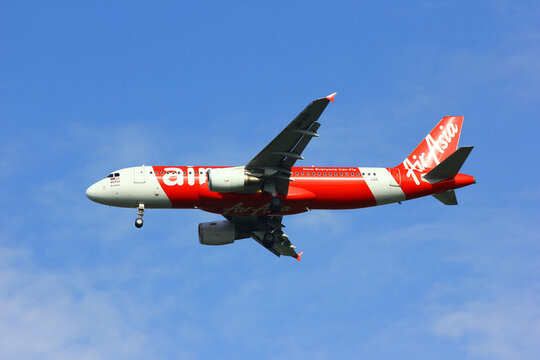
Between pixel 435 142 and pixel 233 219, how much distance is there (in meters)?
16.2

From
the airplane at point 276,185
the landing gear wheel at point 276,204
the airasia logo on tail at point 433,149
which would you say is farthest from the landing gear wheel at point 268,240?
the airasia logo on tail at point 433,149

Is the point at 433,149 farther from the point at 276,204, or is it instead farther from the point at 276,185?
the point at 276,204

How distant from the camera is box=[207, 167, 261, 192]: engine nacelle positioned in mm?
56000

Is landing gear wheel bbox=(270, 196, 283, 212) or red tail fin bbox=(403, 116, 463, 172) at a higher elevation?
red tail fin bbox=(403, 116, 463, 172)

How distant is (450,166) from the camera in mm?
58531

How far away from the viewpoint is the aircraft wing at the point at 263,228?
63344 mm

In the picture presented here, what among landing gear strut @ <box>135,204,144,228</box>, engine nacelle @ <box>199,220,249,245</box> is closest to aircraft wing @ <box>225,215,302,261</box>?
engine nacelle @ <box>199,220,249,245</box>

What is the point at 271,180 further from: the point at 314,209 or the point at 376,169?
the point at 376,169

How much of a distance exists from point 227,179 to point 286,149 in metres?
4.38

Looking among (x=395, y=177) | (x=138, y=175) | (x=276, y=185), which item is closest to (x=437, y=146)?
(x=395, y=177)

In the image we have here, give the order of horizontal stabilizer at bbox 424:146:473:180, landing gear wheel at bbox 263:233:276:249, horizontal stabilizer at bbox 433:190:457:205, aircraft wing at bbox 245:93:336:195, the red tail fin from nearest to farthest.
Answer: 1. aircraft wing at bbox 245:93:336:195
2. horizontal stabilizer at bbox 424:146:473:180
3. horizontal stabilizer at bbox 433:190:457:205
4. the red tail fin
5. landing gear wheel at bbox 263:233:276:249

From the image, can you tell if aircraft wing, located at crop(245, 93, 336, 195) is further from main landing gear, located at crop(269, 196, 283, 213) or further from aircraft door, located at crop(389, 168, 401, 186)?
aircraft door, located at crop(389, 168, 401, 186)

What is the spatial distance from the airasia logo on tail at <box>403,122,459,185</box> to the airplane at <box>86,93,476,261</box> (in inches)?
5.6

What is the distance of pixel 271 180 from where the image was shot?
57.4 m
